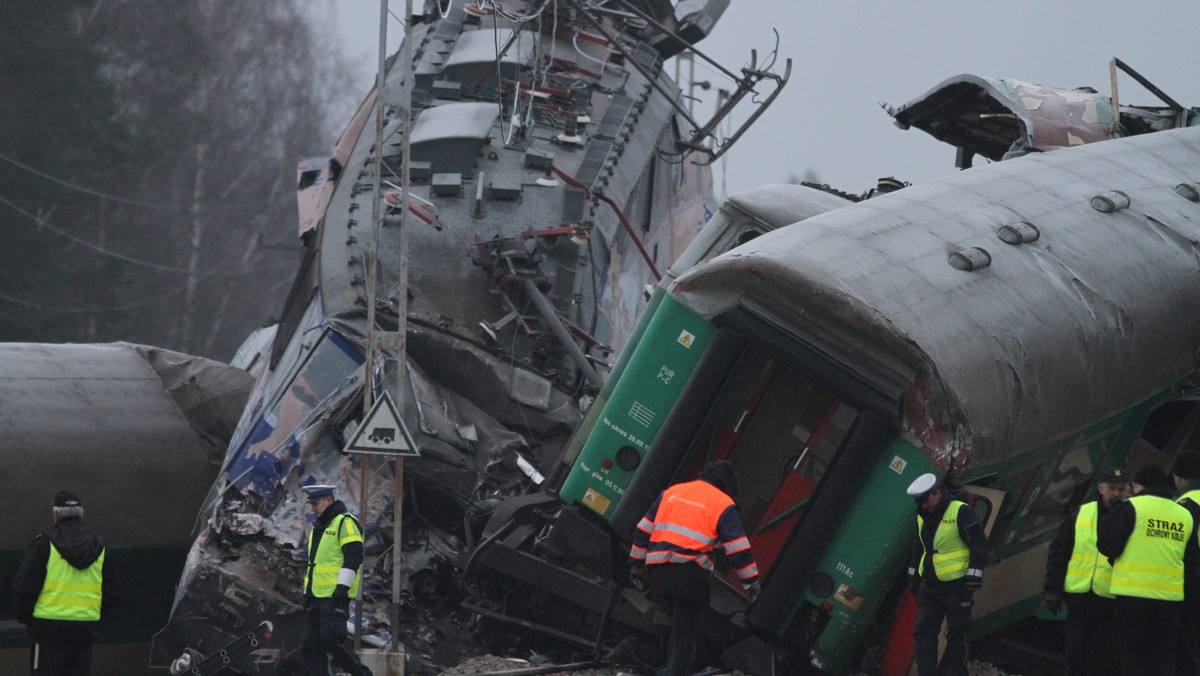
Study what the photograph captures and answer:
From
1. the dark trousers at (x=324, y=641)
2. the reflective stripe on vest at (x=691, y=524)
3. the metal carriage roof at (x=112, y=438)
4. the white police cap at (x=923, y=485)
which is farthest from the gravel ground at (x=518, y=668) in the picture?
the metal carriage roof at (x=112, y=438)

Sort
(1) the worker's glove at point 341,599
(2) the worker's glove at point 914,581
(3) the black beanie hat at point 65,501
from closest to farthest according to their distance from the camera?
(2) the worker's glove at point 914,581 < (1) the worker's glove at point 341,599 < (3) the black beanie hat at point 65,501

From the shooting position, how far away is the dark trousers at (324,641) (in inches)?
432

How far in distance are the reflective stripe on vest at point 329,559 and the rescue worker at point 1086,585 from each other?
4.45m

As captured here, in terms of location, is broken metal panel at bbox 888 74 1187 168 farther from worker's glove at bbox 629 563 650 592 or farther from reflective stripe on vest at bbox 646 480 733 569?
reflective stripe on vest at bbox 646 480 733 569

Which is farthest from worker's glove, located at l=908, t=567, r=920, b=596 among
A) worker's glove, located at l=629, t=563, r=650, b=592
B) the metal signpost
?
the metal signpost

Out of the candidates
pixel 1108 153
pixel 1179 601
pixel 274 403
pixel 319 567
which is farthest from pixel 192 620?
pixel 1108 153

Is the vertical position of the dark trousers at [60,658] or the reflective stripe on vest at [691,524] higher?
the reflective stripe on vest at [691,524]

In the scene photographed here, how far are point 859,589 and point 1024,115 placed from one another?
6022 mm

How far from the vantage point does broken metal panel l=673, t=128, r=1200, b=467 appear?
10047mm

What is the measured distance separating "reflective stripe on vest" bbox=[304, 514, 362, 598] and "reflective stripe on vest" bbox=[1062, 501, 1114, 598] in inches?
178

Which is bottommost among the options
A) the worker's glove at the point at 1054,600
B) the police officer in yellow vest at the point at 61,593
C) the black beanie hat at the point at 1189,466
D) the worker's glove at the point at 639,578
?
the police officer in yellow vest at the point at 61,593

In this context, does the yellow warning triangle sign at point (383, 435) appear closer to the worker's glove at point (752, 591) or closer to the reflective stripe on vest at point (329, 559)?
the reflective stripe on vest at point (329, 559)

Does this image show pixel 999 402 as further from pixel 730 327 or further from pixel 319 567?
pixel 319 567

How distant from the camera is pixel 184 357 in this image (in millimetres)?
16031
